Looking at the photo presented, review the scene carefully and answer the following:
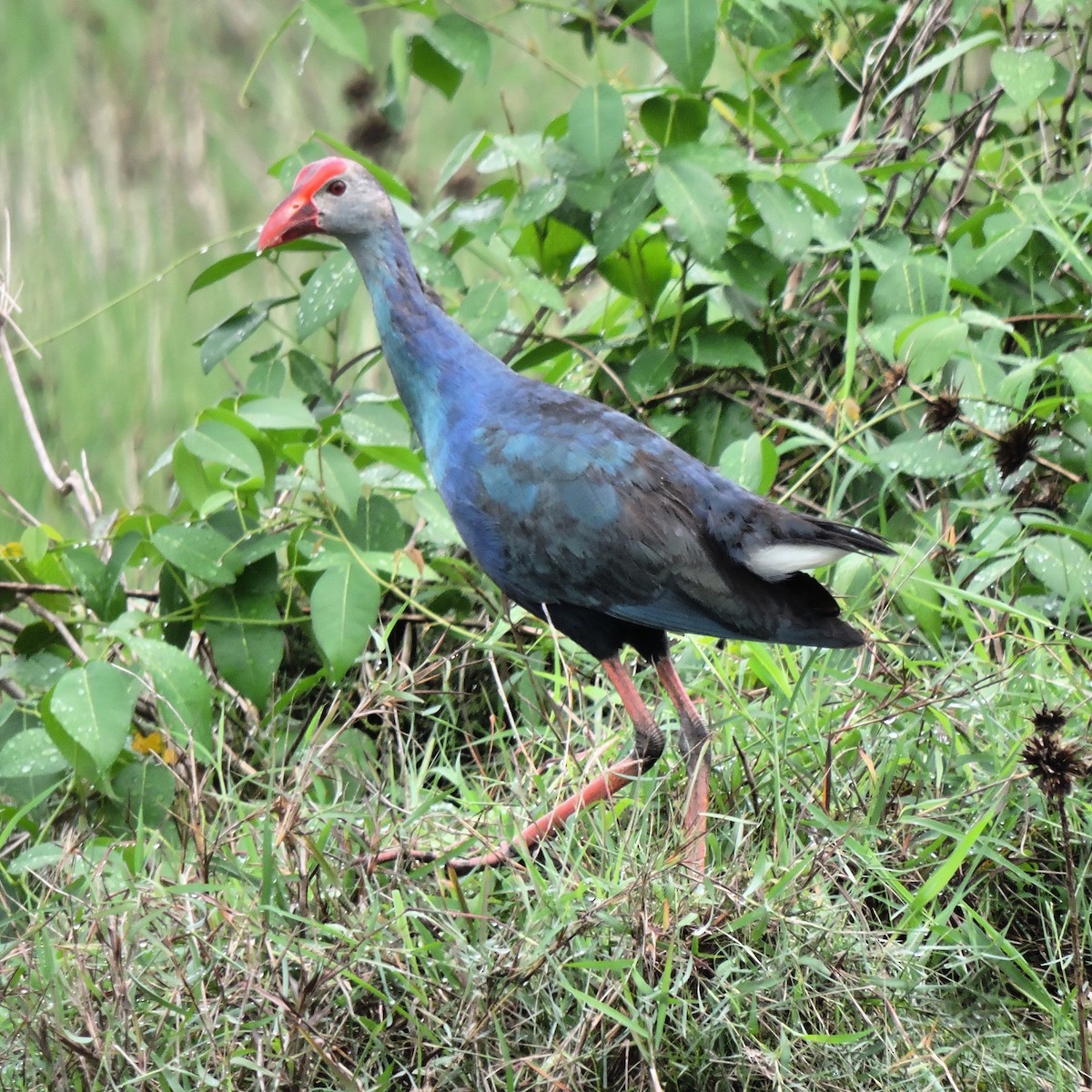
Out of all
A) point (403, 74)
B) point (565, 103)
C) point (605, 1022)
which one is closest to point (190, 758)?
point (605, 1022)

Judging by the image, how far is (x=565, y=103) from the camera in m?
4.59

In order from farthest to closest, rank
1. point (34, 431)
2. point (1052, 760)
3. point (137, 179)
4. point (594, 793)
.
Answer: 1. point (137, 179)
2. point (34, 431)
3. point (594, 793)
4. point (1052, 760)

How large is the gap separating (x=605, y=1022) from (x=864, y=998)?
13.0 inches

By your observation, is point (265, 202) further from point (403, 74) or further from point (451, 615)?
point (451, 615)

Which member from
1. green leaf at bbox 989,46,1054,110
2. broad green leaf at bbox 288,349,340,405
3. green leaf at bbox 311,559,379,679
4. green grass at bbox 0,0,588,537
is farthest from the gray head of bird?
green leaf at bbox 989,46,1054,110

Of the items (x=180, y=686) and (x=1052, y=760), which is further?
(x=180, y=686)

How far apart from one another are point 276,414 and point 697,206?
2.82 feet

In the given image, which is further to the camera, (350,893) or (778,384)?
(778,384)

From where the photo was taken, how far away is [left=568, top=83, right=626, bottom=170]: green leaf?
8.48 ft

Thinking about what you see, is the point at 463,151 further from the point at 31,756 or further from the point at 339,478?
the point at 31,756

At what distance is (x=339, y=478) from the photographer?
7.93 feet

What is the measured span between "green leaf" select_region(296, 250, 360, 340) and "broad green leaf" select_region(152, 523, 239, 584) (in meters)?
0.43

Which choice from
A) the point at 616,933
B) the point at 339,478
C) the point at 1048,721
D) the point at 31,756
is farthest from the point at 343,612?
the point at 1048,721

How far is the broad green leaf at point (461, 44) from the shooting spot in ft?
9.10
